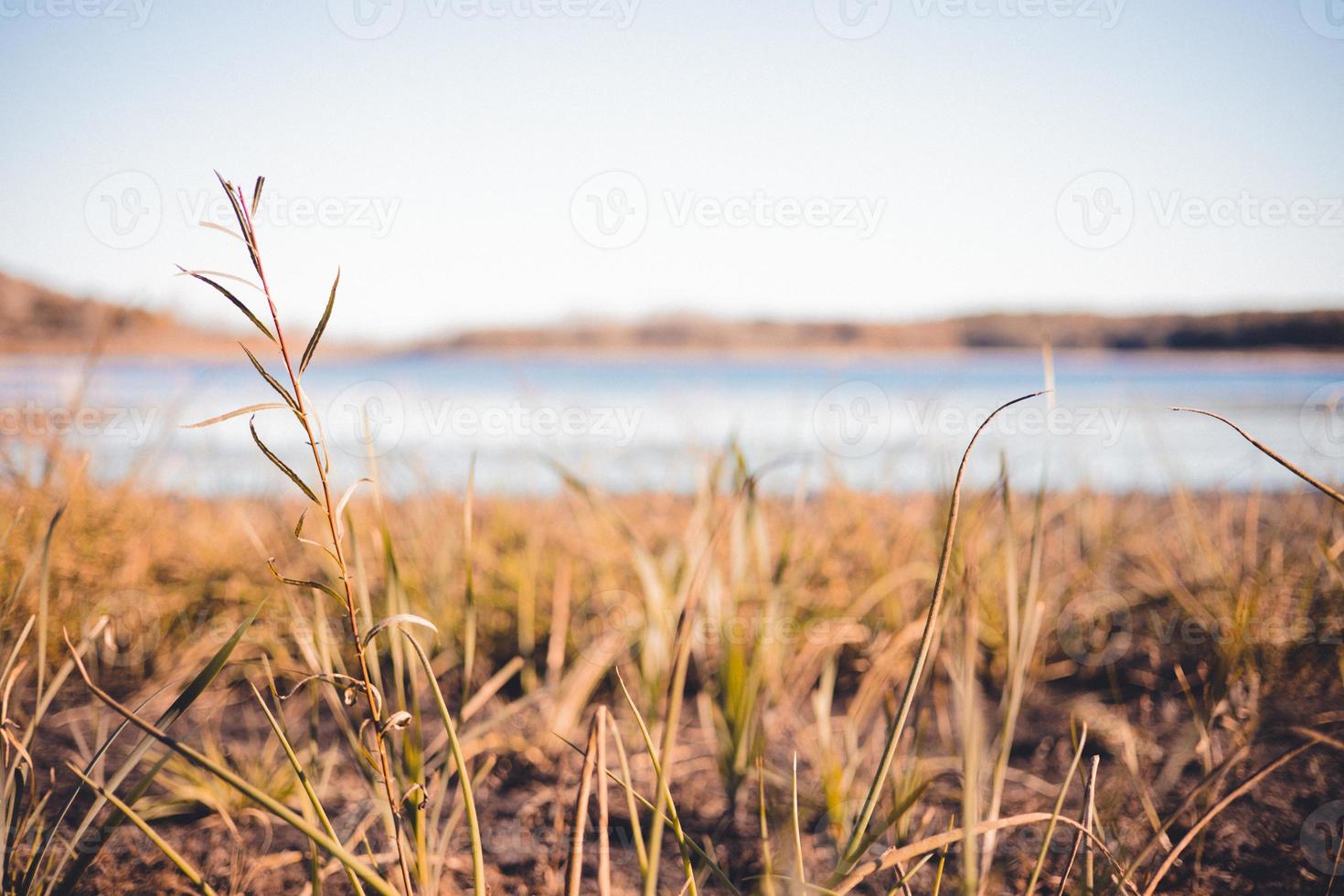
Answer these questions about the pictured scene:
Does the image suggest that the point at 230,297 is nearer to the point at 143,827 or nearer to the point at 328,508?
the point at 328,508

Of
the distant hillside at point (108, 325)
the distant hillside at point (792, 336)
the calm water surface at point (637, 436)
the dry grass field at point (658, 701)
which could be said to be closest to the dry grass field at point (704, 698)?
the dry grass field at point (658, 701)

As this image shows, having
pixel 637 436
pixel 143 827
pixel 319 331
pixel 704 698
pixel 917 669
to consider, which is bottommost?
pixel 704 698

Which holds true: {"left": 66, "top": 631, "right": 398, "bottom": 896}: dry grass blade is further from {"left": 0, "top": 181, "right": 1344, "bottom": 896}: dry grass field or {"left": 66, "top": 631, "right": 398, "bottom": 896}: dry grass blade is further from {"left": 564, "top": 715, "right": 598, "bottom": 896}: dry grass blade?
{"left": 564, "top": 715, "right": 598, "bottom": 896}: dry grass blade

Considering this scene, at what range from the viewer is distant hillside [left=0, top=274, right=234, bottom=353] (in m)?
1.04

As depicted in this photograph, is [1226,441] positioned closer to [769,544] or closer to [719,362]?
[769,544]

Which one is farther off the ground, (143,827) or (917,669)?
(917,669)

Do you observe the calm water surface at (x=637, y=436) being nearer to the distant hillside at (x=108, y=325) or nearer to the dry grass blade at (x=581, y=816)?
the distant hillside at (x=108, y=325)

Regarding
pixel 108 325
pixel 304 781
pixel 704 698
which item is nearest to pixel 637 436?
pixel 704 698

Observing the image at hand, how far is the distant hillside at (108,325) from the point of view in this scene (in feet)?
3.41

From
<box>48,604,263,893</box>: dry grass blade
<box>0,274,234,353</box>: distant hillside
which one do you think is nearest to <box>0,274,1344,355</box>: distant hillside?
<box>0,274,234,353</box>: distant hillside

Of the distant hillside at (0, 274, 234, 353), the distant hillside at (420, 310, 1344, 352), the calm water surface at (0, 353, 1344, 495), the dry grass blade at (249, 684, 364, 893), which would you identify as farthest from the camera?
the distant hillside at (420, 310, 1344, 352)

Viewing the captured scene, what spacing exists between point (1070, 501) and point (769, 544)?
882 millimetres

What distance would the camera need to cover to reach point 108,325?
2.98ft

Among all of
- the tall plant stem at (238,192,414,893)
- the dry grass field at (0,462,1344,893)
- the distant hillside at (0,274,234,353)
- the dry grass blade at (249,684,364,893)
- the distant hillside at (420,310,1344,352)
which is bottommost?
the dry grass field at (0,462,1344,893)
